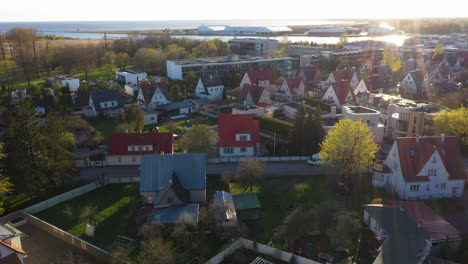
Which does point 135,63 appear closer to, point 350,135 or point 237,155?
point 237,155

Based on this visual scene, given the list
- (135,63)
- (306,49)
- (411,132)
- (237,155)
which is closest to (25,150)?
(237,155)

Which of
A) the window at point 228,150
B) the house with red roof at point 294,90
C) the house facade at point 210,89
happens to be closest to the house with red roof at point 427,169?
the window at point 228,150

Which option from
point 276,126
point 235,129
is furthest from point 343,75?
point 235,129

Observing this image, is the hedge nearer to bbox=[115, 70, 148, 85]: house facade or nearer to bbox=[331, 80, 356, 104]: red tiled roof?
bbox=[331, 80, 356, 104]: red tiled roof

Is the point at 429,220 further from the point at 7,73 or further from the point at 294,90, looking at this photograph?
the point at 7,73

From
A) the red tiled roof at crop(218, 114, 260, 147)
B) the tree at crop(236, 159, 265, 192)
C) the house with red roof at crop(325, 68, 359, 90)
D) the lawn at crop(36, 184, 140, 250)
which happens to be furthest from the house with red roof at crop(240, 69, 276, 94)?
the lawn at crop(36, 184, 140, 250)

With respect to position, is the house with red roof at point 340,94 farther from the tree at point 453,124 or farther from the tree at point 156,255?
the tree at point 156,255
